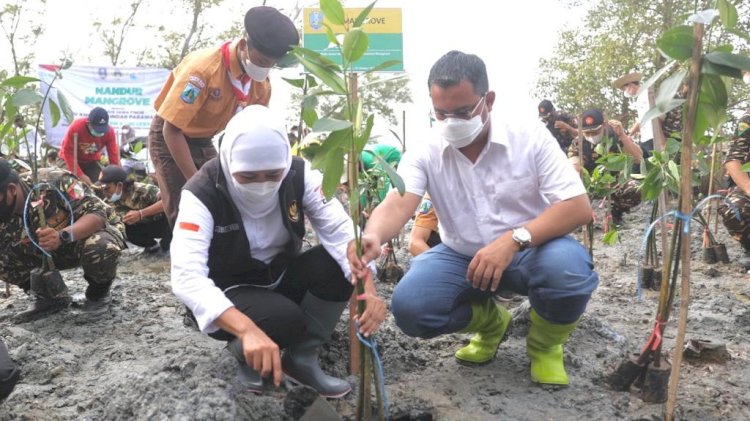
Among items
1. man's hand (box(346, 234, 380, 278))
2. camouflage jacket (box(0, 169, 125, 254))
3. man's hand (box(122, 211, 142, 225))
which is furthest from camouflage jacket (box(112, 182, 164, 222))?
man's hand (box(346, 234, 380, 278))

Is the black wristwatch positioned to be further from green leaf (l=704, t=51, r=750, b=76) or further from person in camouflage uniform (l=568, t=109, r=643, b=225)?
person in camouflage uniform (l=568, t=109, r=643, b=225)

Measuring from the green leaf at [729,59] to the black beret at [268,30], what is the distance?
154cm

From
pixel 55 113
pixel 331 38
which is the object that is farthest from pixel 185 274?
pixel 55 113

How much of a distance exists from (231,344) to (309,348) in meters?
0.28

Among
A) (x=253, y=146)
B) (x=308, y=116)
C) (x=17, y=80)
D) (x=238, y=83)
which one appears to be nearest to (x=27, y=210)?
(x=17, y=80)

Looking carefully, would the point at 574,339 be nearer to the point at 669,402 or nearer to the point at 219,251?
the point at 669,402

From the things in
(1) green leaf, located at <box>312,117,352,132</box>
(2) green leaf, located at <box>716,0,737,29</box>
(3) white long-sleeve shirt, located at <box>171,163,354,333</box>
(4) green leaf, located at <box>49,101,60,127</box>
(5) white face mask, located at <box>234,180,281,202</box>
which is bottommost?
(3) white long-sleeve shirt, located at <box>171,163,354,333</box>

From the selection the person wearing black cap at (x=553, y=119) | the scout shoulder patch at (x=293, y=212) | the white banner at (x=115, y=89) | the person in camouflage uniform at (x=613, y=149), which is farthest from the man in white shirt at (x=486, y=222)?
the white banner at (x=115, y=89)

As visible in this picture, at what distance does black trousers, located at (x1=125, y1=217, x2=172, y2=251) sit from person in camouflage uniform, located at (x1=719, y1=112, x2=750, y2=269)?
3.95 meters

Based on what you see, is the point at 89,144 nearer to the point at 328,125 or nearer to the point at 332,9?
the point at 332,9

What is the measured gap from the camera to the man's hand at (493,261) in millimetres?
1954

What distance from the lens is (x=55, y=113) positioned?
2.85m

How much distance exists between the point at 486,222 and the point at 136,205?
12.2 ft

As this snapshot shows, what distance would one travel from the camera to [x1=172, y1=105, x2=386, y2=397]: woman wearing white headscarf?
1.79 metres
